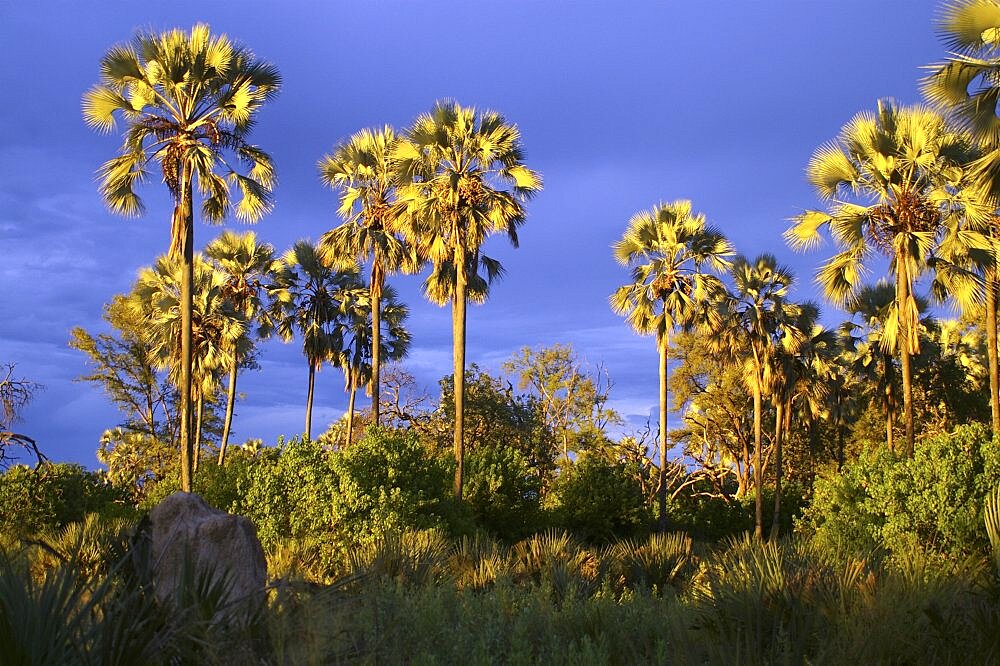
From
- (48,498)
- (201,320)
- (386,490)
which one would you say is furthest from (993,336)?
(201,320)

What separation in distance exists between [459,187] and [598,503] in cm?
1230

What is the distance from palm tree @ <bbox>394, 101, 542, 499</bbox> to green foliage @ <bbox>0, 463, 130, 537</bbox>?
11.8 meters

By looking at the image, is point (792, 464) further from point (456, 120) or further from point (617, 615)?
point (617, 615)

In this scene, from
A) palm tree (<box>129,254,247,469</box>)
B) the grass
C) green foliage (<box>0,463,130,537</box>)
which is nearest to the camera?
the grass

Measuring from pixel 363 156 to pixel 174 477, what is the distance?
13633 millimetres

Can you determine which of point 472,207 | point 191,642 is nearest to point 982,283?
point 472,207

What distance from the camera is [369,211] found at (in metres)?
33.2

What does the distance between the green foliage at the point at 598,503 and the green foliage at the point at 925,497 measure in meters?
11.9

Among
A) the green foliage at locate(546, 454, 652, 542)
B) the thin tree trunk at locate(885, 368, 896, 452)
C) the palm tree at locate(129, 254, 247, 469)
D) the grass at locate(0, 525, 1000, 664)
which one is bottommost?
the green foliage at locate(546, 454, 652, 542)

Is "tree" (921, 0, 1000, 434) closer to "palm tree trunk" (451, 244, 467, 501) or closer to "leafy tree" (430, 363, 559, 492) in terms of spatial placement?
"palm tree trunk" (451, 244, 467, 501)

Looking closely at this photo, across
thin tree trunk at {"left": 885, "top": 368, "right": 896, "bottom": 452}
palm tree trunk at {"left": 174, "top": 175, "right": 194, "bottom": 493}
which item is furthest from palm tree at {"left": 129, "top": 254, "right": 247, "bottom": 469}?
thin tree trunk at {"left": 885, "top": 368, "right": 896, "bottom": 452}

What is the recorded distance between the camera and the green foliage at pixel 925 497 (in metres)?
16.7

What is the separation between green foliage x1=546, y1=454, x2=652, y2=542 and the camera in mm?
31469

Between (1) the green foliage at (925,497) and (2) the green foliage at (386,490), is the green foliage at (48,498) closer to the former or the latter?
(2) the green foliage at (386,490)
